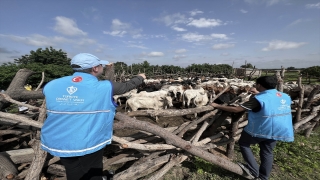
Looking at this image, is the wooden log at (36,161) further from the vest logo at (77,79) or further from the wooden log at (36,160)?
the vest logo at (77,79)

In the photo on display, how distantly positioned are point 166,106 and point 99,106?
8722 millimetres

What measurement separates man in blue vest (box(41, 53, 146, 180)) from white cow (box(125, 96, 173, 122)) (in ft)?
25.5

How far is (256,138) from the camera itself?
2.89m

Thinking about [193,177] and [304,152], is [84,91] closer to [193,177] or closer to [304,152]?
[193,177]

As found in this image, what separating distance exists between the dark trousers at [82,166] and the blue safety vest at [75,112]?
133 millimetres

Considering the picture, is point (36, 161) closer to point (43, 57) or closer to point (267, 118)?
point (267, 118)

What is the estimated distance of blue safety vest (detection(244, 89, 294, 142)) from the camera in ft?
8.68

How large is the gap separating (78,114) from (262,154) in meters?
3.12

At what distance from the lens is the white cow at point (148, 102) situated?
31.5ft

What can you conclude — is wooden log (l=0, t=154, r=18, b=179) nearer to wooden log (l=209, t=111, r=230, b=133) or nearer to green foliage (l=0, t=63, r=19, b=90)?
wooden log (l=209, t=111, r=230, b=133)

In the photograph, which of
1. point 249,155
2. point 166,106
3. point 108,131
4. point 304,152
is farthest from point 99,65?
point 166,106

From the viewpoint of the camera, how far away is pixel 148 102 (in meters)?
9.77

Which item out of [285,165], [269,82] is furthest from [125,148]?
[285,165]

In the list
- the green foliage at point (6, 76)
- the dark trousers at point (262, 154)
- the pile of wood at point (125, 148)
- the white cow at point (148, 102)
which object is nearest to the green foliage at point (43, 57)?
the green foliage at point (6, 76)
